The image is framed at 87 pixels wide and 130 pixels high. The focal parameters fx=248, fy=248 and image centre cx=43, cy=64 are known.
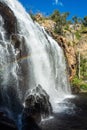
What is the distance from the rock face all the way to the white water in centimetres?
373

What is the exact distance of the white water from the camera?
3428 cm

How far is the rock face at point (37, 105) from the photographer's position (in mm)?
22981

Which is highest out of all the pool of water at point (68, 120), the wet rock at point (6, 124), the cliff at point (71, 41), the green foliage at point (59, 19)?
the green foliage at point (59, 19)

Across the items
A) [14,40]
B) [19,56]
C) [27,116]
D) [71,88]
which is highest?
[14,40]

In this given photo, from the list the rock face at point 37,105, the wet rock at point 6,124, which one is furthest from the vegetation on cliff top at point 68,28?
the wet rock at point 6,124

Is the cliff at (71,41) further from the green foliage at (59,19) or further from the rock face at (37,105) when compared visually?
the rock face at (37,105)

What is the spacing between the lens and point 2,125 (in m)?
19.2

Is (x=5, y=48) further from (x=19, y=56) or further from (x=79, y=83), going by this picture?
(x=79, y=83)

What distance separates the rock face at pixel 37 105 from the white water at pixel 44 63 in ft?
12.2

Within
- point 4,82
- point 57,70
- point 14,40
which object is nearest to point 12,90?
point 4,82

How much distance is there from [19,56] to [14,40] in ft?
6.71

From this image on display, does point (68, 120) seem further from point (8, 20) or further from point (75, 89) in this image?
point (75, 89)

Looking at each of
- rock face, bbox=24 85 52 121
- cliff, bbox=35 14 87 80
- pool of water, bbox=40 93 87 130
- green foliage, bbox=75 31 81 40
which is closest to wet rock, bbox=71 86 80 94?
cliff, bbox=35 14 87 80

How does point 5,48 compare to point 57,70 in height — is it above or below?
above
